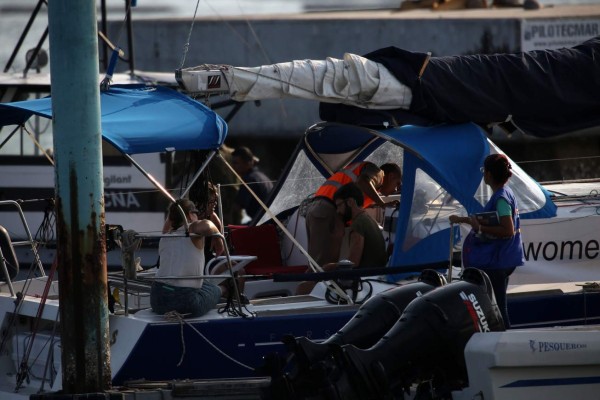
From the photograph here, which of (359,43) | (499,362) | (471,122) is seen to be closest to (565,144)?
(359,43)

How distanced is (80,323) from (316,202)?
2.57 meters

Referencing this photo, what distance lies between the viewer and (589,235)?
1042 cm

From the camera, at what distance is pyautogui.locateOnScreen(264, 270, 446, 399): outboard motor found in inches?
313

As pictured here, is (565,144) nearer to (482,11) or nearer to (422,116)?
(482,11)

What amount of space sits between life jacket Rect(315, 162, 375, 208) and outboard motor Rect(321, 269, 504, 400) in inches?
99.5

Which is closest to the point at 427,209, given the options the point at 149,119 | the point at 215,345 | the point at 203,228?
the point at 203,228

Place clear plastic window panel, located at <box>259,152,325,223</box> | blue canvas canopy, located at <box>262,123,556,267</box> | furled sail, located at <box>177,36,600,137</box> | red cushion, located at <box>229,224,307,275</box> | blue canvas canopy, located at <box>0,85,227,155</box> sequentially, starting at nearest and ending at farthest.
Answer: blue canvas canopy, located at <box>0,85,227,155</box>, blue canvas canopy, located at <box>262,123,556,267</box>, furled sail, located at <box>177,36,600,137</box>, red cushion, located at <box>229,224,307,275</box>, clear plastic window panel, located at <box>259,152,325,223</box>

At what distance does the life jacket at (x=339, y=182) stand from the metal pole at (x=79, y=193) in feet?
8.35

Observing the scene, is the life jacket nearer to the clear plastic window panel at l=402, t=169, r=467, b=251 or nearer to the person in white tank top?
the clear plastic window panel at l=402, t=169, r=467, b=251

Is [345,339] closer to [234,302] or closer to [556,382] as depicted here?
[556,382]

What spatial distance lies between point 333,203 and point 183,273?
68.0 inches

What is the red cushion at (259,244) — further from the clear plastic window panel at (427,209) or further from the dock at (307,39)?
the dock at (307,39)

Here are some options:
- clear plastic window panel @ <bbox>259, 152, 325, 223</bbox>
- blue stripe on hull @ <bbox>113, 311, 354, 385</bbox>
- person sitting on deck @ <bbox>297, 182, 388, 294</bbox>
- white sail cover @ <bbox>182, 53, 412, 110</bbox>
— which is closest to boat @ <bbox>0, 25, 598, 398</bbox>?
blue stripe on hull @ <bbox>113, 311, 354, 385</bbox>

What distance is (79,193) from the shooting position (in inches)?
341
